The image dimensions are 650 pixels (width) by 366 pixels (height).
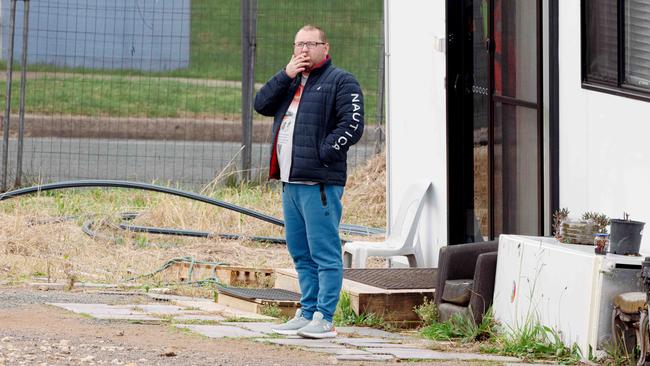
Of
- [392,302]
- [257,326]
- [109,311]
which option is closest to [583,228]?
[392,302]

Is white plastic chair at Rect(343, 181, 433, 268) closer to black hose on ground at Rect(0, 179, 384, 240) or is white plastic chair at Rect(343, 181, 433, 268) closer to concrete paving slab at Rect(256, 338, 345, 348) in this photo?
black hose on ground at Rect(0, 179, 384, 240)

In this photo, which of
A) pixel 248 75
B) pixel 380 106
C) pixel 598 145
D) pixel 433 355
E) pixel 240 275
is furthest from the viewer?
pixel 380 106

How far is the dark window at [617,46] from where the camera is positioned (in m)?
6.93

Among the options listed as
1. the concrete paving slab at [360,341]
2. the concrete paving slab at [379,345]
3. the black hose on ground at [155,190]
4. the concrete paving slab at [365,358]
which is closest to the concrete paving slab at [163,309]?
the concrete paving slab at [360,341]

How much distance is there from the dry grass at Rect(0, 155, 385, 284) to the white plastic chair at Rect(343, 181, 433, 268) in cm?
134

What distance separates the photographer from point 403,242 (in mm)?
9680

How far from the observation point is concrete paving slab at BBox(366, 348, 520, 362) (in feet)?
20.8

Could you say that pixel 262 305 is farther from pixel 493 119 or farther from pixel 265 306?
pixel 493 119

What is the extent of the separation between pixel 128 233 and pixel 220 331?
4881mm

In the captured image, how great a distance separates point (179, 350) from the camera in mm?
6293

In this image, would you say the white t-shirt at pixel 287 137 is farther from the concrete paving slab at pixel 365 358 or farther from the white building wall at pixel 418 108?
the white building wall at pixel 418 108

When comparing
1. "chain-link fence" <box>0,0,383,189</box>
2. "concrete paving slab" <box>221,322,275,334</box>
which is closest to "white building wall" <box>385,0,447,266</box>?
"concrete paving slab" <box>221,322,275,334</box>

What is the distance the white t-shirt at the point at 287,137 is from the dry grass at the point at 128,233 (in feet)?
8.98

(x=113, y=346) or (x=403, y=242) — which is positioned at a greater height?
(x=403, y=242)
